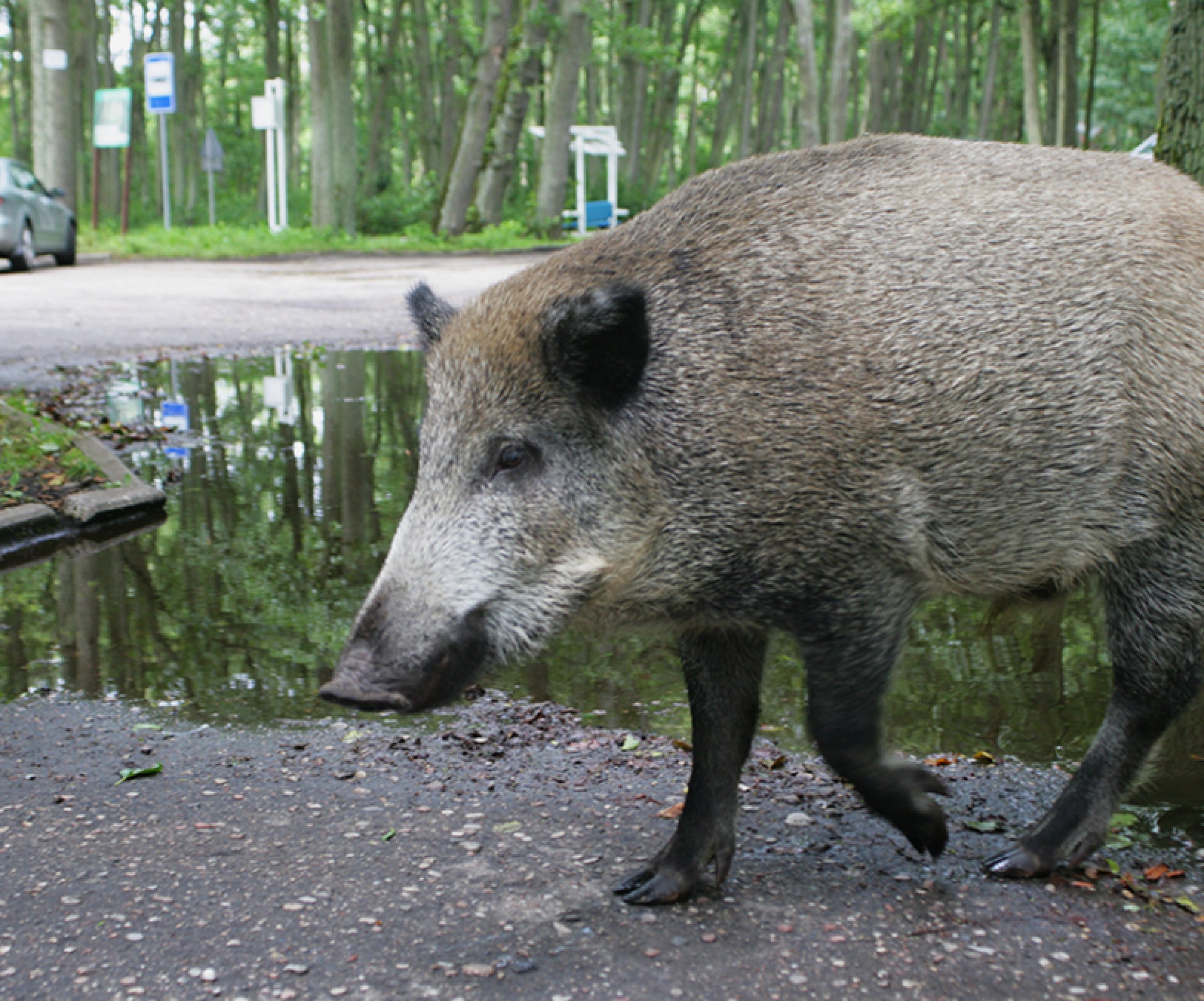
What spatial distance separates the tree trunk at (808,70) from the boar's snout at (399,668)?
25.7 meters

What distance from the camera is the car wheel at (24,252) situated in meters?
20.4

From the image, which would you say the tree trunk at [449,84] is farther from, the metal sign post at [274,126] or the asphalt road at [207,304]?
the asphalt road at [207,304]

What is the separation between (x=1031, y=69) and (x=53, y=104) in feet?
60.7

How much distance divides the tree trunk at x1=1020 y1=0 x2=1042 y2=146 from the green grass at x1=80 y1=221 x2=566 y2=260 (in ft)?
31.3

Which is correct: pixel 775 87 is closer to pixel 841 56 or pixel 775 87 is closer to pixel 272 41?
pixel 841 56

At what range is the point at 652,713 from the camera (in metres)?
4.55

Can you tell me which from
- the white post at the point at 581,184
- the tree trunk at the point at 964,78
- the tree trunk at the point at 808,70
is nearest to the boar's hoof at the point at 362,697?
the tree trunk at the point at 808,70

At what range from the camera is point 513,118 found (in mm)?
26734

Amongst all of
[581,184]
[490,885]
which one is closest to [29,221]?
[581,184]

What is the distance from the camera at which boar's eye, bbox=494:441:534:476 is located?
126 inches

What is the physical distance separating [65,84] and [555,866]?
2560 cm

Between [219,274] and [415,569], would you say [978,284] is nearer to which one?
[415,569]

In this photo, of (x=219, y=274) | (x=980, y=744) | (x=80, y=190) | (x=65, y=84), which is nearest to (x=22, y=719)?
(x=980, y=744)

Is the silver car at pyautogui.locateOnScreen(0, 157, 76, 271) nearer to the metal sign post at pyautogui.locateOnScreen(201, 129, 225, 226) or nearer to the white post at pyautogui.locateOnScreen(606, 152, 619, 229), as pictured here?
the metal sign post at pyautogui.locateOnScreen(201, 129, 225, 226)
